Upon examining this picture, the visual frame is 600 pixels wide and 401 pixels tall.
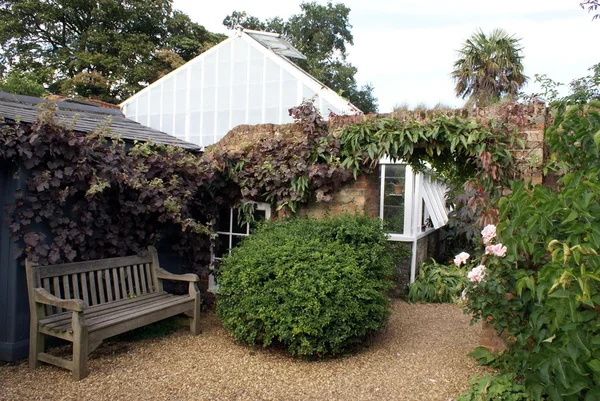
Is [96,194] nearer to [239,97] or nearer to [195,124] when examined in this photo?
[239,97]

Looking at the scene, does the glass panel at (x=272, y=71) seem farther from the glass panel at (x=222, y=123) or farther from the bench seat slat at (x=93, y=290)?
the bench seat slat at (x=93, y=290)

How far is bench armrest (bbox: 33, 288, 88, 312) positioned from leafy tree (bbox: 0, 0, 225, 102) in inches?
748

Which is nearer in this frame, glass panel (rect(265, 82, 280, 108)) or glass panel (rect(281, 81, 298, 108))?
glass panel (rect(281, 81, 298, 108))

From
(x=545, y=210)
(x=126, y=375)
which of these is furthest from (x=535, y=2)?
(x=126, y=375)

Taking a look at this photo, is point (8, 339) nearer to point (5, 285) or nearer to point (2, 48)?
point (5, 285)

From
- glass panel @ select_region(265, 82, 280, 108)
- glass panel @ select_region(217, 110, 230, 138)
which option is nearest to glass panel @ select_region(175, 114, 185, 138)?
glass panel @ select_region(217, 110, 230, 138)

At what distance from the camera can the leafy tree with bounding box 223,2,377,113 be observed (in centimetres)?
3222

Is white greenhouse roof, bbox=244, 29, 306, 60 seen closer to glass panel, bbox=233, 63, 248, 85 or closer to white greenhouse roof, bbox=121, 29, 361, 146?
white greenhouse roof, bbox=121, 29, 361, 146

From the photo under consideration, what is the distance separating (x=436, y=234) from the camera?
1023 centimetres

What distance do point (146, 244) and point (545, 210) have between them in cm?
459

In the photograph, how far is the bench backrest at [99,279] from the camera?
4406mm

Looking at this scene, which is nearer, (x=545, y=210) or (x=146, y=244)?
(x=545, y=210)

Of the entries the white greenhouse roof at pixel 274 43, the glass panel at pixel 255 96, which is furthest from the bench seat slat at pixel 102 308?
the white greenhouse roof at pixel 274 43

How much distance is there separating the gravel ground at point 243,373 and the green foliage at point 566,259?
111 centimetres
